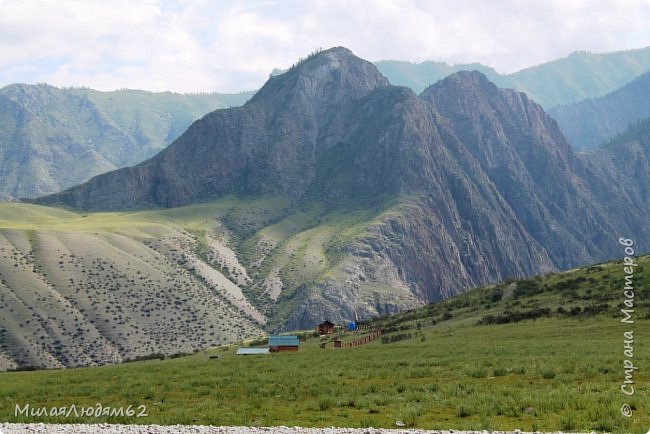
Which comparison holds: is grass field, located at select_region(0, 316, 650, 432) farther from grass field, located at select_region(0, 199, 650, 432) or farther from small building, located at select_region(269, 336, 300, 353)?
small building, located at select_region(269, 336, 300, 353)

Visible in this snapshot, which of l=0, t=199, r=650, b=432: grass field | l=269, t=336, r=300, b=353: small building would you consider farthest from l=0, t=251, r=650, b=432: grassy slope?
l=269, t=336, r=300, b=353: small building

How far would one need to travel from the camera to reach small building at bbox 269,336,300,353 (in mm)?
100956

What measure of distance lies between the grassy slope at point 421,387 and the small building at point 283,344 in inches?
1081

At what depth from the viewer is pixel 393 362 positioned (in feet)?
190

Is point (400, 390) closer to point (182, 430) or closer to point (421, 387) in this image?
point (421, 387)

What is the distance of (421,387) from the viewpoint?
142 feet

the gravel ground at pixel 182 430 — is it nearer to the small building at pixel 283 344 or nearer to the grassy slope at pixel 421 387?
the grassy slope at pixel 421 387

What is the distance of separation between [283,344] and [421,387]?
2443 inches

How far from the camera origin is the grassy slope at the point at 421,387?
3438cm

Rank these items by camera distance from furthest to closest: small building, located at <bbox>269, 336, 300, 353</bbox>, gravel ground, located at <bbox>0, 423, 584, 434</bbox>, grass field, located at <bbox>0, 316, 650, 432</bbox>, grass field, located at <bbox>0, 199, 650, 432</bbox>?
small building, located at <bbox>269, 336, 300, 353</bbox>, grass field, located at <bbox>0, 199, 650, 432</bbox>, grass field, located at <bbox>0, 316, 650, 432</bbox>, gravel ground, located at <bbox>0, 423, 584, 434</bbox>

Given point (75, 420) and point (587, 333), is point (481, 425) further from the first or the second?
point (587, 333)

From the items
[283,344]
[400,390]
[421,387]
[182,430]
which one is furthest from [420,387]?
[283,344]

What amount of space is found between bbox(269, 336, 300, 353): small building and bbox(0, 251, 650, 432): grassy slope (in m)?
27.4

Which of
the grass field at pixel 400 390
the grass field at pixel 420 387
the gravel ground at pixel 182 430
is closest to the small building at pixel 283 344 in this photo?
the grass field at pixel 420 387
